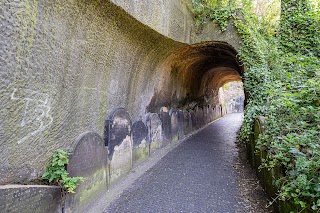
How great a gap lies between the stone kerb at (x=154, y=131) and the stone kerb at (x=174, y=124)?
1017mm

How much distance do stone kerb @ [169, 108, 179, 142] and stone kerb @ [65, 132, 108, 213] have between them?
3.83m

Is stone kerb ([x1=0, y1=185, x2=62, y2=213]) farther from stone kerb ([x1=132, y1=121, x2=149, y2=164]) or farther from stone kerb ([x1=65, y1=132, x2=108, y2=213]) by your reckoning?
stone kerb ([x1=132, y1=121, x2=149, y2=164])

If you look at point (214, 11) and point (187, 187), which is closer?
point (187, 187)

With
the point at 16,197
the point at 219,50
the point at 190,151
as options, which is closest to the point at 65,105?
the point at 16,197

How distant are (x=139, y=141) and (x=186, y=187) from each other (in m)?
1.70

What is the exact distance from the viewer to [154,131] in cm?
595

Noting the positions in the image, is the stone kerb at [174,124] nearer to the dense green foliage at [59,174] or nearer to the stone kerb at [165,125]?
the stone kerb at [165,125]

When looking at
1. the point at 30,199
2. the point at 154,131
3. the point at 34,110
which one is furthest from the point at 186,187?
the point at 34,110

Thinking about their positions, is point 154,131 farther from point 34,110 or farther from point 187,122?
point 34,110

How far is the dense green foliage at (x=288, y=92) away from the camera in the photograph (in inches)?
82.7

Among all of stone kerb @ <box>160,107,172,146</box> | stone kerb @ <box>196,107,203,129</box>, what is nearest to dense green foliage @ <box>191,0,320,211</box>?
stone kerb @ <box>160,107,172,146</box>

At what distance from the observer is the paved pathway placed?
10.5ft

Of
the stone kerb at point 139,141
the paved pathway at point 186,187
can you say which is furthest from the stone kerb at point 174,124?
the stone kerb at point 139,141

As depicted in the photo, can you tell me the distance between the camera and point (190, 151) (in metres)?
6.29
